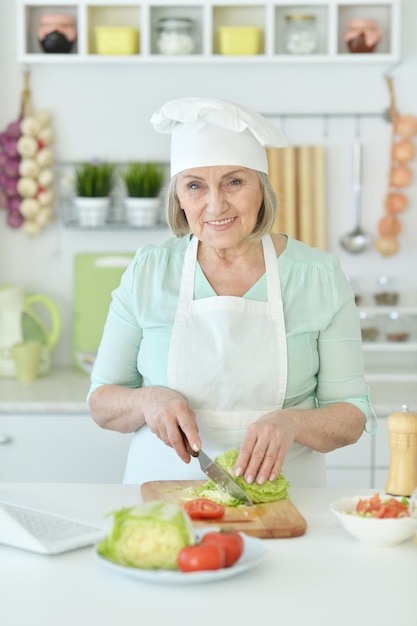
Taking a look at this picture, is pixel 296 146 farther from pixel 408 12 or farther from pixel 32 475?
pixel 32 475

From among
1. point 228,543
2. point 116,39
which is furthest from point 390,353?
point 228,543

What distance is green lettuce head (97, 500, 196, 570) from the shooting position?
131cm

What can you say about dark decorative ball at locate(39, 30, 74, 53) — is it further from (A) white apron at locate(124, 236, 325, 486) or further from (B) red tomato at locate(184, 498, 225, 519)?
(B) red tomato at locate(184, 498, 225, 519)

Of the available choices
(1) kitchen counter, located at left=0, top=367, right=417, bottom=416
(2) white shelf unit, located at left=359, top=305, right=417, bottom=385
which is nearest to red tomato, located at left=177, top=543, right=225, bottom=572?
(1) kitchen counter, located at left=0, top=367, right=417, bottom=416

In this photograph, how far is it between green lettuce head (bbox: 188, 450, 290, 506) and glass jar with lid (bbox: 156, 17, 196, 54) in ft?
6.06

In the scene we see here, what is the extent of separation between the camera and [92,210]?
3.37 m

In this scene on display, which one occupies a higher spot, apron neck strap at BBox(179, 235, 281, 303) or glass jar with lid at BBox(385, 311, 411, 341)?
apron neck strap at BBox(179, 235, 281, 303)

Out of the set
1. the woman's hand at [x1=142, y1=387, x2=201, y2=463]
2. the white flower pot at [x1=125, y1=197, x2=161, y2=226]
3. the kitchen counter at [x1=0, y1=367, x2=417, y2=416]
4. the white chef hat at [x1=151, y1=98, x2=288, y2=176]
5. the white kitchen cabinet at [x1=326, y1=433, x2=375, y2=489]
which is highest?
the white chef hat at [x1=151, y1=98, x2=288, y2=176]

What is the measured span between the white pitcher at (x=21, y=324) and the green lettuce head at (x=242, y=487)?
1.76 m

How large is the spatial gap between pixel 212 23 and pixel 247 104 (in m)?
0.29


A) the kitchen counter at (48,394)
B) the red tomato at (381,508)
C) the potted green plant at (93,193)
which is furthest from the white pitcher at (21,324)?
the red tomato at (381,508)

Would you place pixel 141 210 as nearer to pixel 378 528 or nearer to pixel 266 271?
pixel 266 271

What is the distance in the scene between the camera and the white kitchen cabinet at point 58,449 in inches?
118

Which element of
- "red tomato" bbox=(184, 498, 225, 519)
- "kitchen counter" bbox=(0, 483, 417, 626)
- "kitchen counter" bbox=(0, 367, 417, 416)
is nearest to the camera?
"kitchen counter" bbox=(0, 483, 417, 626)
